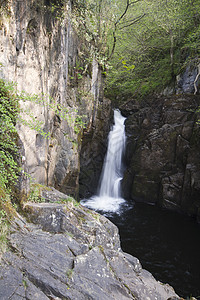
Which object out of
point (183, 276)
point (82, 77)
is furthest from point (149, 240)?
point (82, 77)

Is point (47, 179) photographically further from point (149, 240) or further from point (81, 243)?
point (149, 240)

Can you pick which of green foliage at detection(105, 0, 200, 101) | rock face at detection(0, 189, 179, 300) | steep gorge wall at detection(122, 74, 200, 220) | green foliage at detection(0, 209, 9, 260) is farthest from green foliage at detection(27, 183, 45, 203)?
green foliage at detection(105, 0, 200, 101)

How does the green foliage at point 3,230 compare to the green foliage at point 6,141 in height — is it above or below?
below

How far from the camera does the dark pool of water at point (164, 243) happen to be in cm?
697

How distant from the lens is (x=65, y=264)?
3408 millimetres

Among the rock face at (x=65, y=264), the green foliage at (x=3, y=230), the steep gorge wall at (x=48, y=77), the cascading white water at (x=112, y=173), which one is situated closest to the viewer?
the rock face at (x=65, y=264)

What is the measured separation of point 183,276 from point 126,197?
24.2ft

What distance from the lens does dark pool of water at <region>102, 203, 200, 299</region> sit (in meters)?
6.97

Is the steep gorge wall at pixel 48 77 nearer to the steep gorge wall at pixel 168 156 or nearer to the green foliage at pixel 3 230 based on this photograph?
the green foliage at pixel 3 230

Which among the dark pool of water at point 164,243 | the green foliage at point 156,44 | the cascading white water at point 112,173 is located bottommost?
the dark pool of water at point 164,243

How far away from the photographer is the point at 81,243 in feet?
14.1

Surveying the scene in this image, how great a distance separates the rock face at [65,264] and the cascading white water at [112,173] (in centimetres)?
842

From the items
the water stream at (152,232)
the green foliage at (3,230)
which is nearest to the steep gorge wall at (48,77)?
the green foliage at (3,230)

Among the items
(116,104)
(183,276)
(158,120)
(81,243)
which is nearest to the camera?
(81,243)
